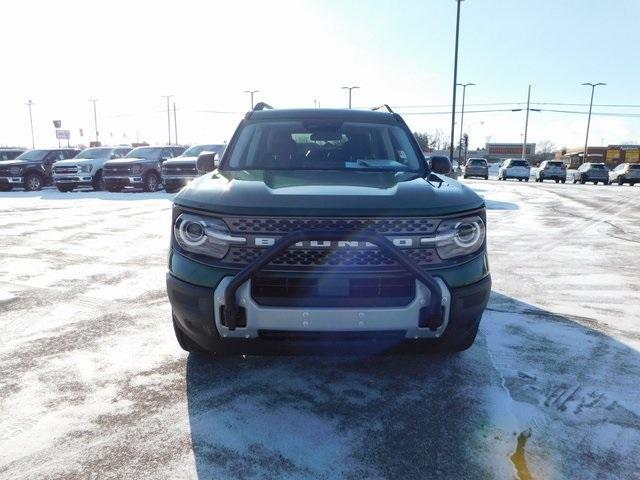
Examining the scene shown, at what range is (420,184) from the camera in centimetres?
298

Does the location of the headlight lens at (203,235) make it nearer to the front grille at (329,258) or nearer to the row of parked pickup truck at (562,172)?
the front grille at (329,258)

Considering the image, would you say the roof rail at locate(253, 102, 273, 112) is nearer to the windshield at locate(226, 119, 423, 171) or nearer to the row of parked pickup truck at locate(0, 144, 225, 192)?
the windshield at locate(226, 119, 423, 171)

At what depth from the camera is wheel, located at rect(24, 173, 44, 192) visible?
19906 millimetres

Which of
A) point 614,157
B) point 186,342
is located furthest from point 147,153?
point 614,157

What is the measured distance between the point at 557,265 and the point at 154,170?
15484mm

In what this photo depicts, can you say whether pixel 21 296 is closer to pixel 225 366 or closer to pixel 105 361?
pixel 105 361

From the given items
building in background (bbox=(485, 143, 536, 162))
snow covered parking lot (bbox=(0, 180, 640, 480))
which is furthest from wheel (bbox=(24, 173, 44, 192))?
building in background (bbox=(485, 143, 536, 162))

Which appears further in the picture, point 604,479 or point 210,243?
point 210,243

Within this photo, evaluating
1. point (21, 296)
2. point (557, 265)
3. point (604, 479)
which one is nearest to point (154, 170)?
point (21, 296)

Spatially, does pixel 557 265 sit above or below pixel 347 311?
below

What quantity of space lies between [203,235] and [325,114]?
2177 mm

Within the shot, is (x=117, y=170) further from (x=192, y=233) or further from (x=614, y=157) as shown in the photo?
(x=614, y=157)

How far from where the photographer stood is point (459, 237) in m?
2.70

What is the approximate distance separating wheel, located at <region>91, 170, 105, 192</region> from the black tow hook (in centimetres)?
1883
